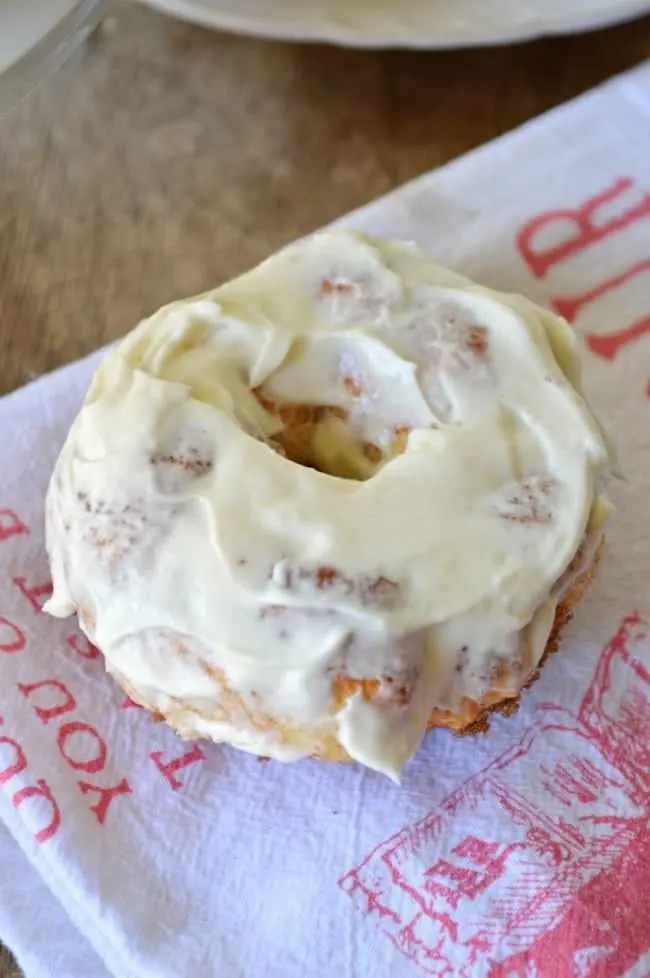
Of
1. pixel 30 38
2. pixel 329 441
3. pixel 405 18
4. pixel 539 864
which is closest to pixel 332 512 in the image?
pixel 329 441

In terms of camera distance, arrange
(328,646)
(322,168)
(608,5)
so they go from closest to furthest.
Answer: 1. (328,646)
2. (608,5)
3. (322,168)

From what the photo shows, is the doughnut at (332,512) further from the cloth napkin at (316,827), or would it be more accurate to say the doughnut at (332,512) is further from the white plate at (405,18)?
the white plate at (405,18)

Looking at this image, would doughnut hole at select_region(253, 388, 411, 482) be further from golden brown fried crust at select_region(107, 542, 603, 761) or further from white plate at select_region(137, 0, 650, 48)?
white plate at select_region(137, 0, 650, 48)

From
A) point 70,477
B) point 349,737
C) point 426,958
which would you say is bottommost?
point 426,958

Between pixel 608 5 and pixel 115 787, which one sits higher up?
pixel 608 5

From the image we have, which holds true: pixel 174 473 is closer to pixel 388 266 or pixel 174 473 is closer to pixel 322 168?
pixel 388 266

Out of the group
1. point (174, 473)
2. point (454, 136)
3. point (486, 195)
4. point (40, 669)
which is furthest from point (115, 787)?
point (454, 136)

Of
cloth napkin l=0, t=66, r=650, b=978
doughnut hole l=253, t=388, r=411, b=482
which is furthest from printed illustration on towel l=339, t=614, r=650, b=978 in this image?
doughnut hole l=253, t=388, r=411, b=482

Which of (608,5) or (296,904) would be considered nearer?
(296,904)
